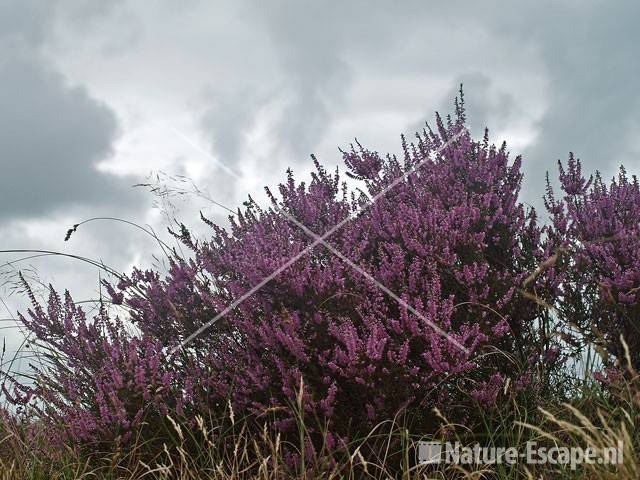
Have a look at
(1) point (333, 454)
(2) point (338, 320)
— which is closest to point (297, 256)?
(2) point (338, 320)

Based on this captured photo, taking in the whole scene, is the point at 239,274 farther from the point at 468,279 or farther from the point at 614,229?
the point at 614,229

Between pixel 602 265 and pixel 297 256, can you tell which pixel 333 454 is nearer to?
pixel 297 256

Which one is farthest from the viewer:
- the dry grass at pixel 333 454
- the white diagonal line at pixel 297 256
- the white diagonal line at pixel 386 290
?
the white diagonal line at pixel 297 256

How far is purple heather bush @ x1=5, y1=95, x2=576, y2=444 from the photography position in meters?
3.61

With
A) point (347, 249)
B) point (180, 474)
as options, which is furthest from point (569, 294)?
point (180, 474)

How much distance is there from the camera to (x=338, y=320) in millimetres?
3828

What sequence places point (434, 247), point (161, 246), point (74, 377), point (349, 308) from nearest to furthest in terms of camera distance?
point (349, 308) → point (434, 247) → point (74, 377) → point (161, 246)

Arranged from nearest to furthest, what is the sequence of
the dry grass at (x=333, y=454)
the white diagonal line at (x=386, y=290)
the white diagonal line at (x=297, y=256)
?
the dry grass at (x=333, y=454) < the white diagonal line at (x=386, y=290) < the white diagonal line at (x=297, y=256)

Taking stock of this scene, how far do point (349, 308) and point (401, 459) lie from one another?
31.3 inches

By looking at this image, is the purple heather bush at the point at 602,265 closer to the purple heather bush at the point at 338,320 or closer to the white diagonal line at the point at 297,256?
the purple heather bush at the point at 338,320

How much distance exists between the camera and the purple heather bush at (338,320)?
3611 mm

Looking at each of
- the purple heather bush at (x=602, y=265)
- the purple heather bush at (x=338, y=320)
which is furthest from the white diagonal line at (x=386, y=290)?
the purple heather bush at (x=602, y=265)

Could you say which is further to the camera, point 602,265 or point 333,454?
point 602,265

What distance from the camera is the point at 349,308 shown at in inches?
151
